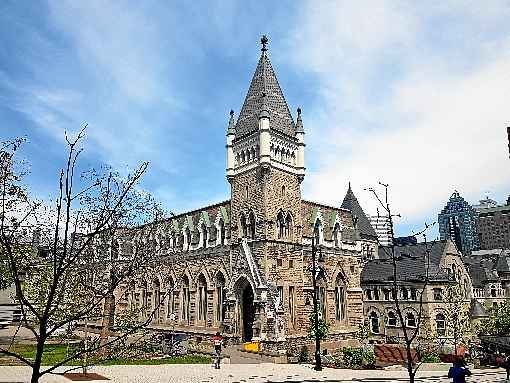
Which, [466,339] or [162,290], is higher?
[162,290]

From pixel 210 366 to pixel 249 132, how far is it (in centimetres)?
2108

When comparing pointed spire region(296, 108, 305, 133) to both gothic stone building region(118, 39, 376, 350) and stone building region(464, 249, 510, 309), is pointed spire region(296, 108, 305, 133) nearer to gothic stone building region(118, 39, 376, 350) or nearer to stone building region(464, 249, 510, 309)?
gothic stone building region(118, 39, 376, 350)

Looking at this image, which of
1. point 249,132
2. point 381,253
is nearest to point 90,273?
point 249,132

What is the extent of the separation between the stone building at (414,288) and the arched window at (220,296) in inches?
694

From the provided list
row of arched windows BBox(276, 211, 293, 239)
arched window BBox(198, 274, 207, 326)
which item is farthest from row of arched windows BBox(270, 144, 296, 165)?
arched window BBox(198, 274, 207, 326)

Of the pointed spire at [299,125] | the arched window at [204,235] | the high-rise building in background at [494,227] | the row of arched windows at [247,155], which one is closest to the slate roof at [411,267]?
the pointed spire at [299,125]

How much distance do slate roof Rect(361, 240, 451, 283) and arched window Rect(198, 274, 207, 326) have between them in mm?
18496

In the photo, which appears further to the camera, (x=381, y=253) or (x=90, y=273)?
(x=381, y=253)

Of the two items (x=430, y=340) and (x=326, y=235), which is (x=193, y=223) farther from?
(x=430, y=340)

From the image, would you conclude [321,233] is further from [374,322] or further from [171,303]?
[171,303]

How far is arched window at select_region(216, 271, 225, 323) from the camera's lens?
41.2 meters

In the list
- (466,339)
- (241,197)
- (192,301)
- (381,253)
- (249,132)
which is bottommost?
(466,339)

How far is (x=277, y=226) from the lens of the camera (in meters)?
39.2

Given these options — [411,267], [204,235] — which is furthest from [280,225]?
[411,267]
